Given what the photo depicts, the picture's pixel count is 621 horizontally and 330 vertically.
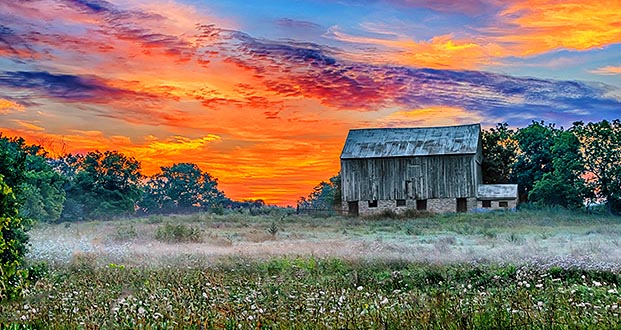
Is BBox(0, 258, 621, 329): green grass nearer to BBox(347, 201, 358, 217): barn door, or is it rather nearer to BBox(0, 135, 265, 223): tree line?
BBox(0, 135, 265, 223): tree line

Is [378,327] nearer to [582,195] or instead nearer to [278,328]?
[278,328]

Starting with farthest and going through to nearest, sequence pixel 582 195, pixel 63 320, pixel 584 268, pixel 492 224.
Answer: pixel 582 195 < pixel 492 224 < pixel 584 268 < pixel 63 320

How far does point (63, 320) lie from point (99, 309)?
638 mm

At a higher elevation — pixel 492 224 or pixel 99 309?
pixel 99 309

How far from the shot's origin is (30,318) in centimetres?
857

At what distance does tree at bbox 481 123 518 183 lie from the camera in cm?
6253

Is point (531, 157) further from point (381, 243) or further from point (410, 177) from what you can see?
point (381, 243)

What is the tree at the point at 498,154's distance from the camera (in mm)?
62531

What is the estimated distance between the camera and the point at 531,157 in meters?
61.8

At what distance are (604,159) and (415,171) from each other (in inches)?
606

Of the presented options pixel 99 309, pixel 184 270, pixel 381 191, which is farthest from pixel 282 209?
pixel 99 309

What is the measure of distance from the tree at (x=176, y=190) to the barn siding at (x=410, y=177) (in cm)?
2406

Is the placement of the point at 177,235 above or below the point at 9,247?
below

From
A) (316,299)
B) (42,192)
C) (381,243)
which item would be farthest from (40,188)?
(316,299)
